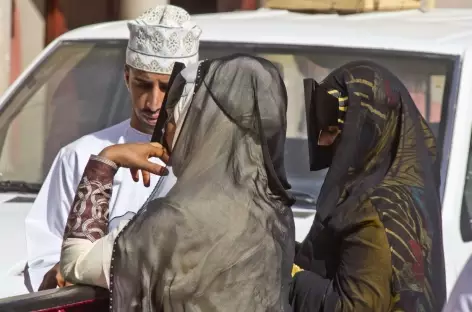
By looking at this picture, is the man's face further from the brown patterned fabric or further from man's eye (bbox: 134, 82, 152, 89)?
the brown patterned fabric

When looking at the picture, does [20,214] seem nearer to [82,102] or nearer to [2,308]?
[82,102]

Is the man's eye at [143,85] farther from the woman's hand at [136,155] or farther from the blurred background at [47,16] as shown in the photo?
the blurred background at [47,16]

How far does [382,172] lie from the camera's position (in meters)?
3.14

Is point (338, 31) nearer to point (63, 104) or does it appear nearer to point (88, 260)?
point (63, 104)

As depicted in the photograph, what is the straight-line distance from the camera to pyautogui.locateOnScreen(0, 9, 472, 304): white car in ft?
12.3

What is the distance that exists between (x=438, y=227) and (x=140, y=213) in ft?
2.79

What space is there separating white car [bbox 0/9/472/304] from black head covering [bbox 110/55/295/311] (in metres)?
0.75

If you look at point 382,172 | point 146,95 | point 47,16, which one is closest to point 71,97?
point 146,95

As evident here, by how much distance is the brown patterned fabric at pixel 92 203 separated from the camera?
3.01m

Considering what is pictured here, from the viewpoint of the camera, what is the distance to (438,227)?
10.4 feet

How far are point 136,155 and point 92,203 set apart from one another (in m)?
0.20

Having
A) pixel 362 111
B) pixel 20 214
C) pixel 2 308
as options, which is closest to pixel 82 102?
pixel 20 214

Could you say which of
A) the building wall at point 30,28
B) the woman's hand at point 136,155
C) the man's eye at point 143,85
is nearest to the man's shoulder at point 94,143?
the man's eye at point 143,85

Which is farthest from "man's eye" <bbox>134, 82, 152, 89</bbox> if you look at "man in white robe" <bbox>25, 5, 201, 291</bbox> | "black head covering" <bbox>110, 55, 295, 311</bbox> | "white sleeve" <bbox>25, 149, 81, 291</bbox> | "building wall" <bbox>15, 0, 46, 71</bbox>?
"building wall" <bbox>15, 0, 46, 71</bbox>
